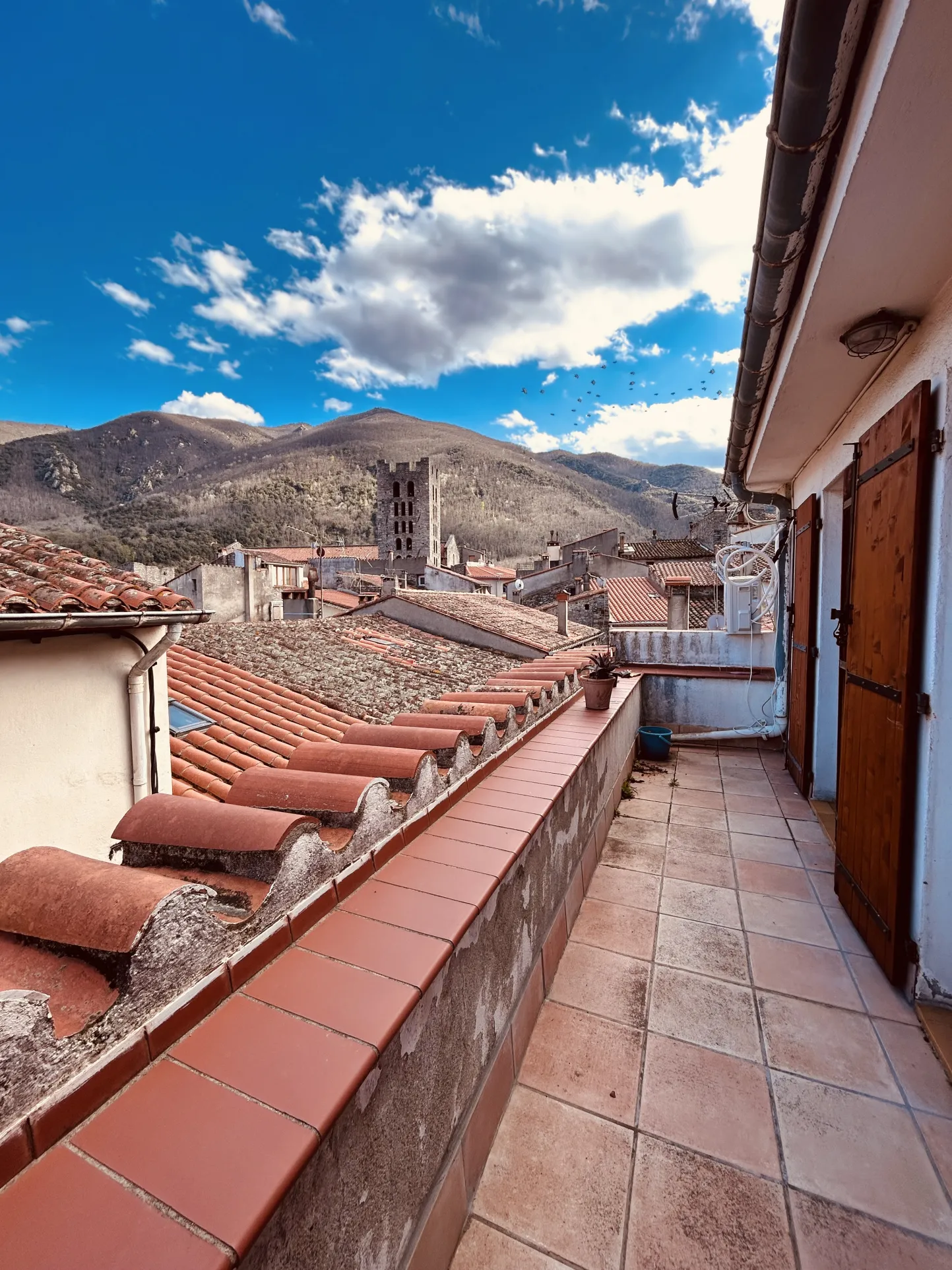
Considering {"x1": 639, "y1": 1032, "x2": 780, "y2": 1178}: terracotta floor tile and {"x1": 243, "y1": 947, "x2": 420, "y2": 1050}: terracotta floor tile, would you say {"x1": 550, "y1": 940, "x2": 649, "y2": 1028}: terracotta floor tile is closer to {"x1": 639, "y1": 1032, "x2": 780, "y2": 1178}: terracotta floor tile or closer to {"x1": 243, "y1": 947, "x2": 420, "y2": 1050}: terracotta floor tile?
{"x1": 639, "y1": 1032, "x2": 780, "y2": 1178}: terracotta floor tile

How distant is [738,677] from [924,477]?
4907 millimetres

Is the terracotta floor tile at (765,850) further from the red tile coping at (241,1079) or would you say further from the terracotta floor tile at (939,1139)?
the red tile coping at (241,1079)

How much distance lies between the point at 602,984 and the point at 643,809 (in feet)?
7.67

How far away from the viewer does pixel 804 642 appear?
505 centimetres

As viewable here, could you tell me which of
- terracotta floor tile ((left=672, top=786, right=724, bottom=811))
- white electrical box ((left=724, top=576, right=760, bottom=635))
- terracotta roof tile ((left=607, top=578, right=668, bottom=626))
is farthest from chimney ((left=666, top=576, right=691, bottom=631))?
→ terracotta roof tile ((left=607, top=578, right=668, bottom=626))

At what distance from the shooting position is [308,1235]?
0.88 meters

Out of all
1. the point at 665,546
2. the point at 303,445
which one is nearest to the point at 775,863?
the point at 665,546

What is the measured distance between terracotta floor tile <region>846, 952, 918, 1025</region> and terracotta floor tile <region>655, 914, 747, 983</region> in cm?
51

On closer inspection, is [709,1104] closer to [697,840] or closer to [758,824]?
[697,840]

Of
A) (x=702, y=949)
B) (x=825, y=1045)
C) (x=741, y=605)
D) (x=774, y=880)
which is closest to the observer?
(x=825, y=1045)

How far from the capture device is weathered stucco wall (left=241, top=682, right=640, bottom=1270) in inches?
35.6

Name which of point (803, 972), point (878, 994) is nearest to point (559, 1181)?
point (803, 972)

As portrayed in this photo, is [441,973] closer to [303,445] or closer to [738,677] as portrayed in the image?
[738,677]

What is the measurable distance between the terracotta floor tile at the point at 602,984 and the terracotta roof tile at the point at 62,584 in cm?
338
